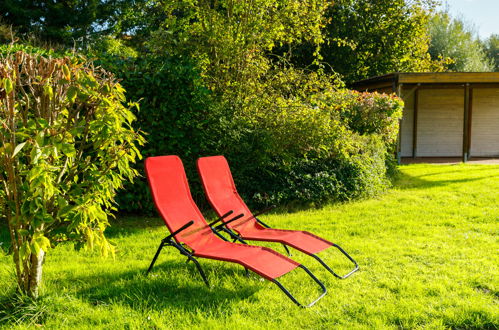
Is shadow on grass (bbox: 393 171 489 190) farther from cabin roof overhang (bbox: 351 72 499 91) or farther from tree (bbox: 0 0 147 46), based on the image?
tree (bbox: 0 0 147 46)

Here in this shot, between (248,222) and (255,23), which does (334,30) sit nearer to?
(255,23)

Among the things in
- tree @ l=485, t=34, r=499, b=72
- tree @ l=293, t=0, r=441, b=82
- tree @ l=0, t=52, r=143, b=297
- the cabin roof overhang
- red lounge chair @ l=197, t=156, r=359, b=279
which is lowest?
red lounge chair @ l=197, t=156, r=359, b=279

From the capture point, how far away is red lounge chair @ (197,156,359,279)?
4.59 metres

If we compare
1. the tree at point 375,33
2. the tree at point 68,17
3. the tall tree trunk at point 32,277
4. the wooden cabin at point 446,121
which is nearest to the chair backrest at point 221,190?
the tall tree trunk at point 32,277

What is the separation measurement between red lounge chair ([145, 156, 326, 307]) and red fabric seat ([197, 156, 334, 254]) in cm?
32

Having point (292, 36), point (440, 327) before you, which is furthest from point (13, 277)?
point (292, 36)

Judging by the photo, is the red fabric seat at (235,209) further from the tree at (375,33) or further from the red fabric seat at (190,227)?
the tree at (375,33)

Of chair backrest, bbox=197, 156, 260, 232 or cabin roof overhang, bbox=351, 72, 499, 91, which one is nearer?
chair backrest, bbox=197, 156, 260, 232

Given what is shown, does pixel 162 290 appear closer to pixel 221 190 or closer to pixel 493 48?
pixel 221 190

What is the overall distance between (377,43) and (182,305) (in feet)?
70.0

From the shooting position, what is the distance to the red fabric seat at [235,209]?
4609mm

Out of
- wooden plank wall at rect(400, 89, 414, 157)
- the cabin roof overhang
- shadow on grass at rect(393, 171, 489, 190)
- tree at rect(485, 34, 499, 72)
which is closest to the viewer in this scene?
shadow on grass at rect(393, 171, 489, 190)

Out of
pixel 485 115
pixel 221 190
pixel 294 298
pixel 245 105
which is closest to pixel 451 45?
pixel 485 115

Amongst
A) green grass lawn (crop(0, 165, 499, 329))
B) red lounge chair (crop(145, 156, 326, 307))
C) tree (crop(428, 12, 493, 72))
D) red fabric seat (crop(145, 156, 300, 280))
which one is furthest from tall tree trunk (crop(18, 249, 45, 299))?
tree (crop(428, 12, 493, 72))
